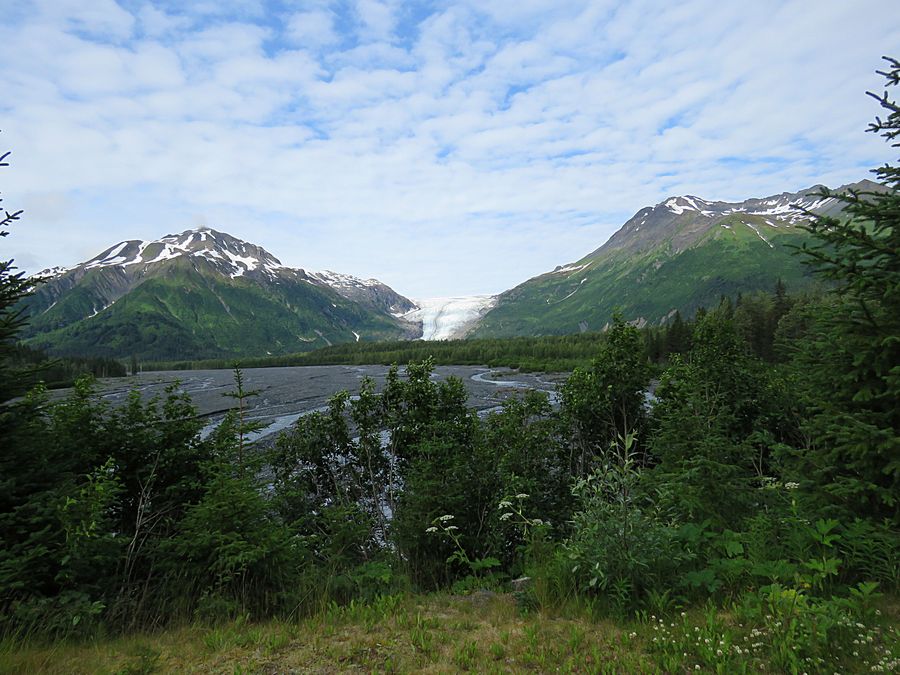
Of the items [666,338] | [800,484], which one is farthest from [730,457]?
[666,338]

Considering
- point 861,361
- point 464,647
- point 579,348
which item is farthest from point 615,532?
point 579,348

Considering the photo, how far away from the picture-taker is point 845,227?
653 cm

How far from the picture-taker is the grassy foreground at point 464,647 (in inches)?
178

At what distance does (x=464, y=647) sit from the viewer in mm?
5246

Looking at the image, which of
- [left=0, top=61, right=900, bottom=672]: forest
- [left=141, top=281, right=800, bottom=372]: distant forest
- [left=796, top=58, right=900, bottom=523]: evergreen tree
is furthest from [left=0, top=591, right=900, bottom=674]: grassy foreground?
[left=141, top=281, right=800, bottom=372]: distant forest

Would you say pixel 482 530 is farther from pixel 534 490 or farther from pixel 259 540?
pixel 259 540

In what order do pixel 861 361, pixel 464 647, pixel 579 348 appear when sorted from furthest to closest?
pixel 579 348
pixel 861 361
pixel 464 647

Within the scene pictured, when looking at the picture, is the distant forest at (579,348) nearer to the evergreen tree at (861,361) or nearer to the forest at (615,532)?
the evergreen tree at (861,361)

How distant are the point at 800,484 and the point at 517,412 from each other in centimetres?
900

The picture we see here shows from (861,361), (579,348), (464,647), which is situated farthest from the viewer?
(579,348)

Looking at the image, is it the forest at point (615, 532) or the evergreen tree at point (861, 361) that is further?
the evergreen tree at point (861, 361)

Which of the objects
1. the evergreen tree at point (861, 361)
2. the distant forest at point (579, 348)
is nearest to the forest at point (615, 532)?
the evergreen tree at point (861, 361)

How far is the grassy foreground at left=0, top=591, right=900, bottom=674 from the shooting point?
4.53 metres

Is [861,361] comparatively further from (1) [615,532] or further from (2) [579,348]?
(2) [579,348]
